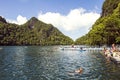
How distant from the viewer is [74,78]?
37.3 meters

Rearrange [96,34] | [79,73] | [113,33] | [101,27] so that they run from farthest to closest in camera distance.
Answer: [96,34] < [101,27] < [113,33] < [79,73]

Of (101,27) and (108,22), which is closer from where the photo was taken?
(108,22)

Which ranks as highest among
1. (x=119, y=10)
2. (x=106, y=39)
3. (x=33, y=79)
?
(x=119, y=10)

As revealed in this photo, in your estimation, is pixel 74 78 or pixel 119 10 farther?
pixel 119 10

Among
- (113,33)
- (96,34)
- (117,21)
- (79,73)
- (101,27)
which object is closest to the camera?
(79,73)

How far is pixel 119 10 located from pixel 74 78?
76165 mm

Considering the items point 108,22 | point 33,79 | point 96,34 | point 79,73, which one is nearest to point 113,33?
Result: point 108,22

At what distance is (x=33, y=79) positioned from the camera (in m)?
36.8

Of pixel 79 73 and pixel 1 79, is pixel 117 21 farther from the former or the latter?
pixel 1 79

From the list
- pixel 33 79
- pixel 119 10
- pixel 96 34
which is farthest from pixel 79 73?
pixel 96 34

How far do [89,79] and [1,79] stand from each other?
1286cm

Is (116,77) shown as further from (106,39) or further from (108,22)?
(106,39)

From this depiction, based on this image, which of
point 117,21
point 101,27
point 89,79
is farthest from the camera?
point 101,27

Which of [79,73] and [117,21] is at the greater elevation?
[117,21]
